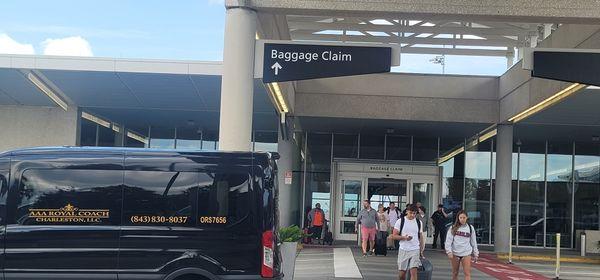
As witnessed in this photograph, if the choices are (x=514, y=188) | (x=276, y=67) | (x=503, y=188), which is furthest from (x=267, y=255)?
(x=514, y=188)

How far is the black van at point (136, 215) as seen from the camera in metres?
7.14

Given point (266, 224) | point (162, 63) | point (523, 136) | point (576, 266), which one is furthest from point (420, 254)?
point (523, 136)

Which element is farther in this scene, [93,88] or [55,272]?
[93,88]

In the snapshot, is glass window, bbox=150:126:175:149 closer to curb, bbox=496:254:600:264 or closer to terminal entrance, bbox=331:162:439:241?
terminal entrance, bbox=331:162:439:241

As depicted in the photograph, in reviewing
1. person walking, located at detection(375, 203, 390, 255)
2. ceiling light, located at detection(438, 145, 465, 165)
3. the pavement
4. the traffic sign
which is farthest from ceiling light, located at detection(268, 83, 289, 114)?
ceiling light, located at detection(438, 145, 465, 165)

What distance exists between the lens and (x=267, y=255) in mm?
7258

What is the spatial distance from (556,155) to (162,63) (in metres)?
16.5

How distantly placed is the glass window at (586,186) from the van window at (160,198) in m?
20.8

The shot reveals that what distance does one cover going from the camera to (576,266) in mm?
17656

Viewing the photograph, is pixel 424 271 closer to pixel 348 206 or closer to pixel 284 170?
pixel 284 170

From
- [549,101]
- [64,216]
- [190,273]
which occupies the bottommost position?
[190,273]

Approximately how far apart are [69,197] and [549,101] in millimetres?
12256

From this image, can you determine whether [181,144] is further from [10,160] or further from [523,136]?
[10,160]

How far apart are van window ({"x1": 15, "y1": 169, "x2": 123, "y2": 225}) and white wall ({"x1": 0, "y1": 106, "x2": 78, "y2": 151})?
37.1ft
